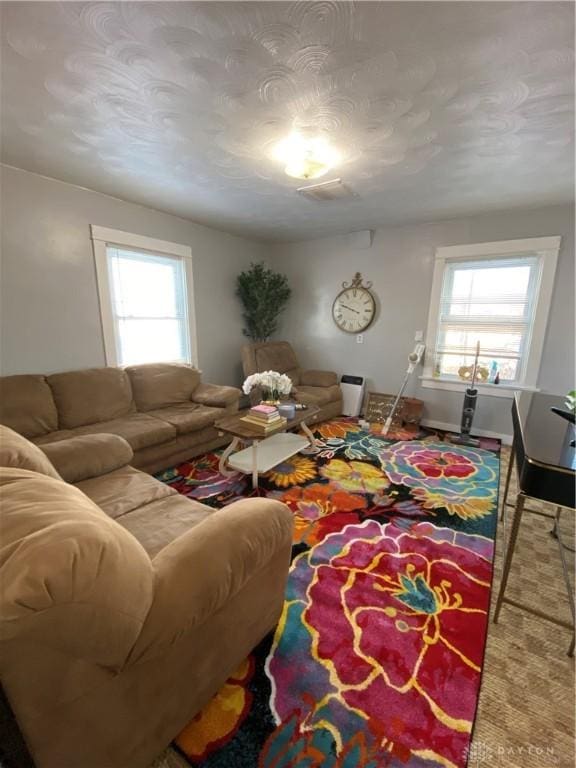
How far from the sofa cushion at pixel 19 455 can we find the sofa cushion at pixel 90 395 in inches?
57.0

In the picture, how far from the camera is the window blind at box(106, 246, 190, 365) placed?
3197 millimetres

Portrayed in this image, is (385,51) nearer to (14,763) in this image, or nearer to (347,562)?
(347,562)

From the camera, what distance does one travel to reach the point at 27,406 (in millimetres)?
2395

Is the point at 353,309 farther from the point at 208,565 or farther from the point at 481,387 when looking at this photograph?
the point at 208,565

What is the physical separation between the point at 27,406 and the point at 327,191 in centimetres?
294

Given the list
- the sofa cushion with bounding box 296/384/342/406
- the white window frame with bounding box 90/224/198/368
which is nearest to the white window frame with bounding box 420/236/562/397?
the sofa cushion with bounding box 296/384/342/406

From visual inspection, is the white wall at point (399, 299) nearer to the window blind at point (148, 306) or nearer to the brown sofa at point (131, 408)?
the window blind at point (148, 306)

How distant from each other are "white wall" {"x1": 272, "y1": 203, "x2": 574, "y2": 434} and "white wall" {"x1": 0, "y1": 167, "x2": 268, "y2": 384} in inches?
78.1

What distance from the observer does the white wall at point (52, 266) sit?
247 cm

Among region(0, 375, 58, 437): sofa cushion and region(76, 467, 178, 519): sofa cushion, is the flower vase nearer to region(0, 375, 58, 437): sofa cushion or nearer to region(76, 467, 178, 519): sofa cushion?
region(76, 467, 178, 519): sofa cushion

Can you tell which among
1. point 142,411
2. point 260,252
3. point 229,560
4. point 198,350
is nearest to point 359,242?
point 260,252

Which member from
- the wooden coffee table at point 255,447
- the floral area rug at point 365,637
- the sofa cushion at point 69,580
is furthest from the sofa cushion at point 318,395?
the sofa cushion at point 69,580

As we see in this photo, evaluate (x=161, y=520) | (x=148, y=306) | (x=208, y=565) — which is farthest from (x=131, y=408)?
(x=208, y=565)

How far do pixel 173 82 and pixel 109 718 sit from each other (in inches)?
93.3
